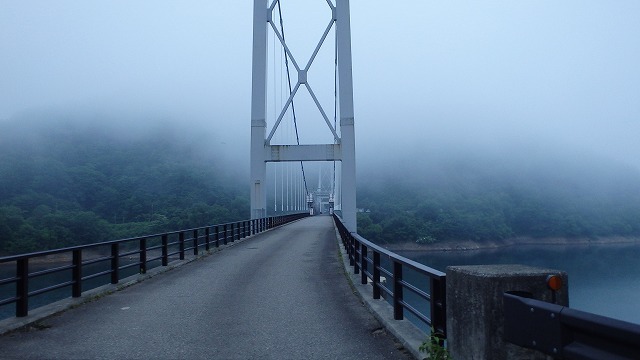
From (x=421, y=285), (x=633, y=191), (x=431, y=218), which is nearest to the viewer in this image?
(x=421, y=285)

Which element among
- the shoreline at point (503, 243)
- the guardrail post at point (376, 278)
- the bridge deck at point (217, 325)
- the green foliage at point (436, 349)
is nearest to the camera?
the green foliage at point (436, 349)

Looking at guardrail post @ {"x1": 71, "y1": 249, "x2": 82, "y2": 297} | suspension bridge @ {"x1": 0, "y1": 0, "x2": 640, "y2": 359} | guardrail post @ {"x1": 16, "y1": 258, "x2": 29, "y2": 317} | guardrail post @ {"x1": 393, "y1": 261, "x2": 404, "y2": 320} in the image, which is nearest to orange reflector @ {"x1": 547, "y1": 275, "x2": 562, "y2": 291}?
suspension bridge @ {"x1": 0, "y1": 0, "x2": 640, "y2": 359}

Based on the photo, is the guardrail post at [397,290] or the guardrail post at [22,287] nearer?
the guardrail post at [397,290]

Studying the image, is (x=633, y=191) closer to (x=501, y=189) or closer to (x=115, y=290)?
(x=501, y=189)

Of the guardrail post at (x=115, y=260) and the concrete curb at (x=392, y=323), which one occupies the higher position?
the guardrail post at (x=115, y=260)

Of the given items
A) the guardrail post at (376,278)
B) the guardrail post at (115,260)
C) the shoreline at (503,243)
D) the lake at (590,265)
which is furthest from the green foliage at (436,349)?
the shoreline at (503,243)

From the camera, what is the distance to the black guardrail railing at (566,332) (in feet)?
8.04

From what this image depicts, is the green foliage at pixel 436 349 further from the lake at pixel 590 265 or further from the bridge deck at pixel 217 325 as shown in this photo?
the lake at pixel 590 265

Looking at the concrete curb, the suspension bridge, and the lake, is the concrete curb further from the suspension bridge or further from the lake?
the lake

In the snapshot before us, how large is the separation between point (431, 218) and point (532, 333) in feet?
249

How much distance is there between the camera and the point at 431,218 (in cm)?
7750

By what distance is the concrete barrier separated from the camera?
371 centimetres

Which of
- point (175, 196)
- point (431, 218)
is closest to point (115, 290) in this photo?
point (431, 218)

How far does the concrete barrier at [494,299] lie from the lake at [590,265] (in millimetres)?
30199
